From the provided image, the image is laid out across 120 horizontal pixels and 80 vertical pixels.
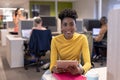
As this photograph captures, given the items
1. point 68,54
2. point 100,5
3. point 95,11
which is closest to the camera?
point 68,54

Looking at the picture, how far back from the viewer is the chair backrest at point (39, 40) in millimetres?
3967

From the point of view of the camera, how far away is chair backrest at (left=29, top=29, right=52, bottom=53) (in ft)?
13.0

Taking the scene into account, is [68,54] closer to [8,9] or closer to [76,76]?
[76,76]

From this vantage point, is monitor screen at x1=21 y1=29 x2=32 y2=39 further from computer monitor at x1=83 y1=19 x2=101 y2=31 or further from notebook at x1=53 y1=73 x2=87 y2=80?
notebook at x1=53 y1=73 x2=87 y2=80

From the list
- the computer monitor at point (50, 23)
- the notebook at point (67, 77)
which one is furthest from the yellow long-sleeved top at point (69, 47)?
the computer monitor at point (50, 23)

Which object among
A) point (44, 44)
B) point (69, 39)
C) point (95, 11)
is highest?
point (95, 11)

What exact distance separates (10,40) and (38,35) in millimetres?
777

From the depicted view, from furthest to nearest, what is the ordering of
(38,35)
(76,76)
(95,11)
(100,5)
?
(95,11)
(100,5)
(38,35)
(76,76)

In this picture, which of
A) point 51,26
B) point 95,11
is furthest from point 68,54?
point 95,11

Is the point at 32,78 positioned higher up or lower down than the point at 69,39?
lower down

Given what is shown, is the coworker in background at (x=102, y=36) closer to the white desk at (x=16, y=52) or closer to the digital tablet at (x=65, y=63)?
the white desk at (x=16, y=52)

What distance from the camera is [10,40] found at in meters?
4.32

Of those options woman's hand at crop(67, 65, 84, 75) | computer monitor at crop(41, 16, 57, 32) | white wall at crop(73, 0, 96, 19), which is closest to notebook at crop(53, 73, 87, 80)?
woman's hand at crop(67, 65, 84, 75)

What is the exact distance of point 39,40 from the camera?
399cm
